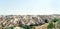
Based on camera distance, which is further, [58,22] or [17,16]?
[17,16]

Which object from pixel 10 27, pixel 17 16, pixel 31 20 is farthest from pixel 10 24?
pixel 31 20

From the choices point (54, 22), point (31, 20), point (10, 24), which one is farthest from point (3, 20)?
point (54, 22)

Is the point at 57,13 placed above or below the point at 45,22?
above

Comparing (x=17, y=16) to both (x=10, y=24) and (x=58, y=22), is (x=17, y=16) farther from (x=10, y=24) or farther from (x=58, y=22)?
(x=58, y=22)

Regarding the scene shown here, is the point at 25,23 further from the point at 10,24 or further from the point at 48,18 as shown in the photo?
the point at 48,18

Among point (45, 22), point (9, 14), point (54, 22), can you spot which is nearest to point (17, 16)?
point (9, 14)

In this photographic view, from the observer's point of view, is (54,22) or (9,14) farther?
(9,14)
